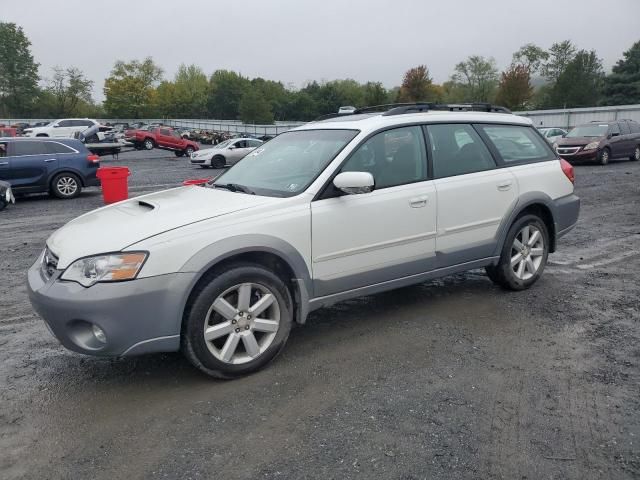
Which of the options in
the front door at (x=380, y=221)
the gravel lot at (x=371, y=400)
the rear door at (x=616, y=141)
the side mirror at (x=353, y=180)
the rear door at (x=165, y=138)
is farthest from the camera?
the rear door at (x=165, y=138)

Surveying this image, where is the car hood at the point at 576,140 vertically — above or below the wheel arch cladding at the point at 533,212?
above

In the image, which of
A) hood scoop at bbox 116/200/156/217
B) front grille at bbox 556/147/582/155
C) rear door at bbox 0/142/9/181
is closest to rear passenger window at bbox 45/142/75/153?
rear door at bbox 0/142/9/181

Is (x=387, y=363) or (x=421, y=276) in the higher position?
(x=421, y=276)

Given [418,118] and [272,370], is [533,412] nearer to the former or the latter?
[272,370]

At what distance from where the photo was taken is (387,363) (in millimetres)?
3939

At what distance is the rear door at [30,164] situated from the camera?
12922 millimetres

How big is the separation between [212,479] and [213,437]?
0.38 m

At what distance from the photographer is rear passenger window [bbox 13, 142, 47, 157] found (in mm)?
12977

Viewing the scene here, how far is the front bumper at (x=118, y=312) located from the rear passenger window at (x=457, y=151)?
2444mm

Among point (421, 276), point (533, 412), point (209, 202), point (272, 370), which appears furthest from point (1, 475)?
point (421, 276)

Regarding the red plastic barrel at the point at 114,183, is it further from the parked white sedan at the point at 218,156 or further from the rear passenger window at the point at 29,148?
the parked white sedan at the point at 218,156

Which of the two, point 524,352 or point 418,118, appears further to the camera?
point 418,118

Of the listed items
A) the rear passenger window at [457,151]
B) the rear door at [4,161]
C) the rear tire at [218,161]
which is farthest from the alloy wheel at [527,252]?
the rear tire at [218,161]

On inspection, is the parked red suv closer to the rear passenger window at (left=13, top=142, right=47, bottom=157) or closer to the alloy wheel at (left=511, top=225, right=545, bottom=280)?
the rear passenger window at (left=13, top=142, right=47, bottom=157)
